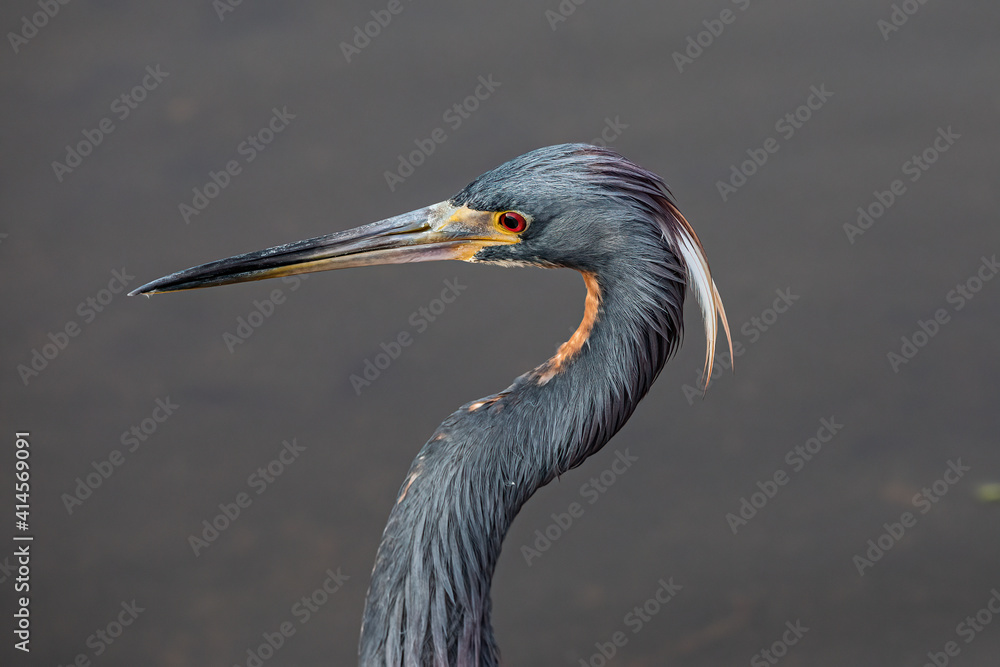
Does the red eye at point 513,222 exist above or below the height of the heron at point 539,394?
above

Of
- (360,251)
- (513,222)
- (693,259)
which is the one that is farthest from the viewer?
(360,251)

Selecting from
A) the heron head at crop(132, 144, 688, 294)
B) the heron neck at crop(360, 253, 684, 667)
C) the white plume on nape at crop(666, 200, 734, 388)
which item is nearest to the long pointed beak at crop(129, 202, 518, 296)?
the heron head at crop(132, 144, 688, 294)

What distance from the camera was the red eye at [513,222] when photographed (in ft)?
9.57

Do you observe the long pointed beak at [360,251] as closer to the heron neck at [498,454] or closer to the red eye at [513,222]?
the red eye at [513,222]

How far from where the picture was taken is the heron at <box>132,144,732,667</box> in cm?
279

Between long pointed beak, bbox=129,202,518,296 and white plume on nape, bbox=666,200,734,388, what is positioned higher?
long pointed beak, bbox=129,202,518,296

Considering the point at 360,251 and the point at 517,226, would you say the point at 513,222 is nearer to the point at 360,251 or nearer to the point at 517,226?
the point at 517,226

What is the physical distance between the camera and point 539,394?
2850mm

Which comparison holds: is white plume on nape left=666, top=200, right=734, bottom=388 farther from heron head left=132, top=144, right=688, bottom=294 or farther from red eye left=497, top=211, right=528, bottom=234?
red eye left=497, top=211, right=528, bottom=234

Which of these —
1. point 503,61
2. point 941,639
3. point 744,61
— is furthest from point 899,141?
point 941,639

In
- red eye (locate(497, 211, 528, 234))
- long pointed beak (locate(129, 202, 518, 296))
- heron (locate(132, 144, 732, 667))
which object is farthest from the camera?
long pointed beak (locate(129, 202, 518, 296))

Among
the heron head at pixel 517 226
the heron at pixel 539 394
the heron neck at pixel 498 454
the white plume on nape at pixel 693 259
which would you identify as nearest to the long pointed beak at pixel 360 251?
the heron head at pixel 517 226

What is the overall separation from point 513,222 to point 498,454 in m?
0.62

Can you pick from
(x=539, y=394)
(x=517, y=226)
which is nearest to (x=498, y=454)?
(x=539, y=394)
